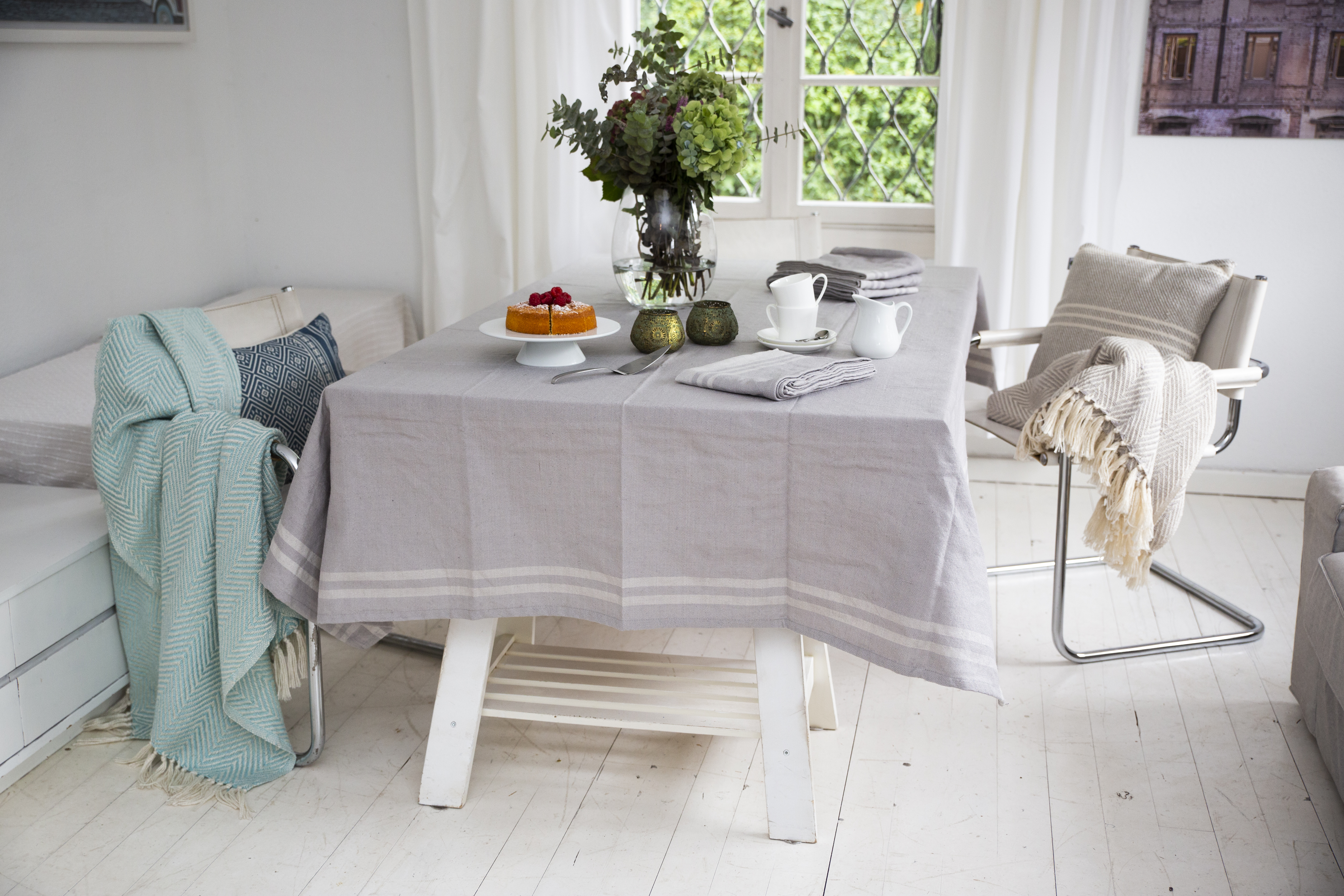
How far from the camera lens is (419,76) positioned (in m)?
3.45

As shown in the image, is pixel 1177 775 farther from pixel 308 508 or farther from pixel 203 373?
pixel 203 373

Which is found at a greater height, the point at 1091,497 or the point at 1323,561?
the point at 1323,561

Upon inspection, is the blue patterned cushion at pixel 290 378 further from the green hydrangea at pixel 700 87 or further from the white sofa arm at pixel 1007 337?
the white sofa arm at pixel 1007 337

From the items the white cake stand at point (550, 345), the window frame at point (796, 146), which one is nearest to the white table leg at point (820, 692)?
the white cake stand at point (550, 345)

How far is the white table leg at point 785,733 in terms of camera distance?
1.75 metres

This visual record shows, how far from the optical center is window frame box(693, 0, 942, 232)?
3416mm

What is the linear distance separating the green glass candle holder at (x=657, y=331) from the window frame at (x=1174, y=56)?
200 centimetres

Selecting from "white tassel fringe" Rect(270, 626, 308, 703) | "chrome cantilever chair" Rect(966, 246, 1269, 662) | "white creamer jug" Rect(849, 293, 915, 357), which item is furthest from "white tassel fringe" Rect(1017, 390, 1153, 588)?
"white tassel fringe" Rect(270, 626, 308, 703)

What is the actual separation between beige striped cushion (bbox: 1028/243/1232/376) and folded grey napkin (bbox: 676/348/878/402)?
3.09ft

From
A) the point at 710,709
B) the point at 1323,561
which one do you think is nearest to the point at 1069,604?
the point at 1323,561

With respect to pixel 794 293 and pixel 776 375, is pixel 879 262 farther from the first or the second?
pixel 776 375

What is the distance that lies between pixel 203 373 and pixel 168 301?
1.62m

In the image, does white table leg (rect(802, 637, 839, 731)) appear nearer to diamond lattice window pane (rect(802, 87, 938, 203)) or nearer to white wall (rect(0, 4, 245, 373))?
diamond lattice window pane (rect(802, 87, 938, 203))

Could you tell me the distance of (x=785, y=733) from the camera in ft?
A: 5.79
